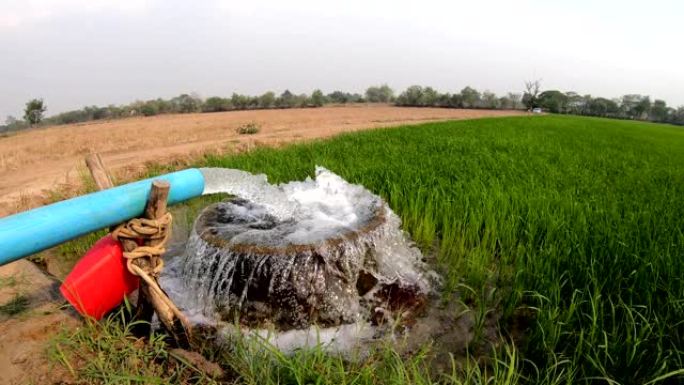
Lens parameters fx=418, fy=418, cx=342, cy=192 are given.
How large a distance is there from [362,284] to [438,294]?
1.54 ft

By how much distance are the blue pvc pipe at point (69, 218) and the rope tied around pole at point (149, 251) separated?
Answer: 0.06 m

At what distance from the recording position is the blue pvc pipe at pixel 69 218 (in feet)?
4.40

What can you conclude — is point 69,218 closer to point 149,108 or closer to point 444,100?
point 149,108

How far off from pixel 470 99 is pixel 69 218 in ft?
181

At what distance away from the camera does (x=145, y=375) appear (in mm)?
1663

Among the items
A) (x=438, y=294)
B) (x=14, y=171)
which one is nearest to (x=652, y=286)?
(x=438, y=294)

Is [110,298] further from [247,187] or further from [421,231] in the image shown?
[421,231]

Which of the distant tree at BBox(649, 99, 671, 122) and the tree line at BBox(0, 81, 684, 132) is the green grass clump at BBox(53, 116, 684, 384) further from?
the distant tree at BBox(649, 99, 671, 122)

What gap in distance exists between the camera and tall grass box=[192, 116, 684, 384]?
1.69m

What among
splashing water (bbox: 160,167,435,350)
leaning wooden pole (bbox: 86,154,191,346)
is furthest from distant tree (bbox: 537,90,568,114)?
leaning wooden pole (bbox: 86,154,191,346)

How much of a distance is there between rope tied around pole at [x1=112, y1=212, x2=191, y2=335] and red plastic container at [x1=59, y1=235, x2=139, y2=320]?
0.09 metres

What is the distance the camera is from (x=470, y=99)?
52.5m

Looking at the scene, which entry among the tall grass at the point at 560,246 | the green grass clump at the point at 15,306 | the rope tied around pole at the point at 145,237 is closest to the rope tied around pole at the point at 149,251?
the rope tied around pole at the point at 145,237

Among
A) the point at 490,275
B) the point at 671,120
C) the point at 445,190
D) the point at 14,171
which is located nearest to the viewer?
the point at 490,275
